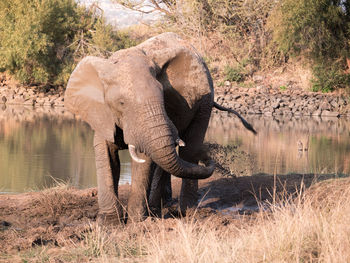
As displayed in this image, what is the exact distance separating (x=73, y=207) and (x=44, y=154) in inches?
341

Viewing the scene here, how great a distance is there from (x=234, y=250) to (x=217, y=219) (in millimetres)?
3006

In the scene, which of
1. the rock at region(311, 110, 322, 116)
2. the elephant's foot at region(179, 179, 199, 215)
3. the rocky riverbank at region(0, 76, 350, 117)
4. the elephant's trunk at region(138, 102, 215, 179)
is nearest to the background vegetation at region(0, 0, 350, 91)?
the rocky riverbank at region(0, 76, 350, 117)

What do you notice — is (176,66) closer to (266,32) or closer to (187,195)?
(187,195)

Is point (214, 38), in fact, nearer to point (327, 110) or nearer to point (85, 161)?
point (327, 110)

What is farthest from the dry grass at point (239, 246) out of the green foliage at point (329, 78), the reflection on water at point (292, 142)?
the green foliage at point (329, 78)

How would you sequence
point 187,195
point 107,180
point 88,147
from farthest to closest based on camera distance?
point 88,147, point 187,195, point 107,180

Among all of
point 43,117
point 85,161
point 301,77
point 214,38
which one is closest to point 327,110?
point 301,77

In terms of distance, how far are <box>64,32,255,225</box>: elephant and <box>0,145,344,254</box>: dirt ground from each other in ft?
2.62

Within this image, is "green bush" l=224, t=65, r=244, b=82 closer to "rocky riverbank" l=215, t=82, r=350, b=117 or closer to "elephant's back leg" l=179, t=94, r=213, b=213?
"rocky riverbank" l=215, t=82, r=350, b=117

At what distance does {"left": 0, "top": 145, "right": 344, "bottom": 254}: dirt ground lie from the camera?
22.6 feet

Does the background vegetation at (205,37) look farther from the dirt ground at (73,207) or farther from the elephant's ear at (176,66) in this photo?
the elephant's ear at (176,66)

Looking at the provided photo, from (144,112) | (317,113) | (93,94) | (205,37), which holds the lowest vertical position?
(317,113)

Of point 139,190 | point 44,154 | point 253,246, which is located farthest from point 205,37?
point 253,246

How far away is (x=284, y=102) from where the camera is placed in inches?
1453
